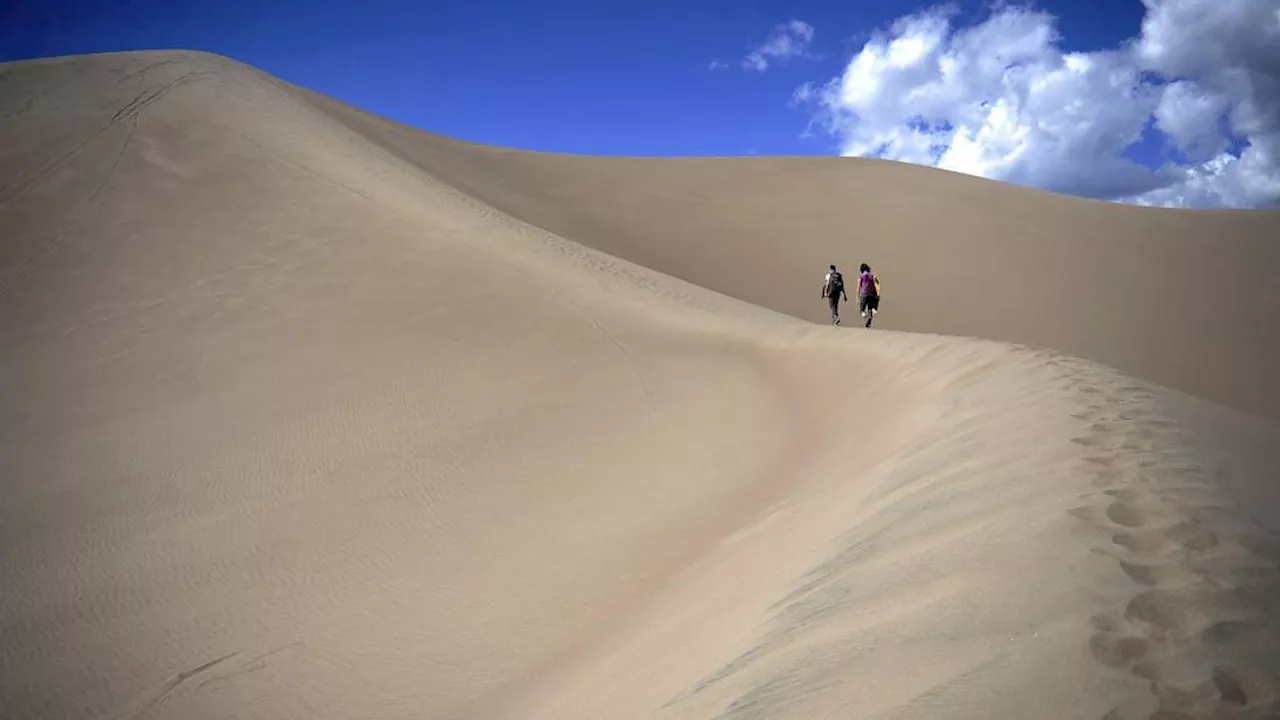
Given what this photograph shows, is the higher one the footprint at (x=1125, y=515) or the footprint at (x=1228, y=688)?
the footprint at (x=1125, y=515)

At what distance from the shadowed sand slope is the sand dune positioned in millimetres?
530

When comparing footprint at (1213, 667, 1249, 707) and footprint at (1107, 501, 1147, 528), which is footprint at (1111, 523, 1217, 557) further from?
footprint at (1213, 667, 1249, 707)

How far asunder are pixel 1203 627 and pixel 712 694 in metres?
1.39

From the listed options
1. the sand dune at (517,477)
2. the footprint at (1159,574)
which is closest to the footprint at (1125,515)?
the sand dune at (517,477)

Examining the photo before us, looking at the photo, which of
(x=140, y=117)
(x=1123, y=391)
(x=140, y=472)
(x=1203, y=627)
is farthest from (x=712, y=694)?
(x=140, y=117)

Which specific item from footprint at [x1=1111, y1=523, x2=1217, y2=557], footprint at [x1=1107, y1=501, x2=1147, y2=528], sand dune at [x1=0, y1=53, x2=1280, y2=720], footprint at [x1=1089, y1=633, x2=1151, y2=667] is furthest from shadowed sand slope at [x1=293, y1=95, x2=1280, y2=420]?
footprint at [x1=1089, y1=633, x2=1151, y2=667]

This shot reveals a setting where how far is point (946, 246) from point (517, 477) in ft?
57.8

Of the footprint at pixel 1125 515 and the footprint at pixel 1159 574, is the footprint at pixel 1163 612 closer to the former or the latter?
the footprint at pixel 1159 574

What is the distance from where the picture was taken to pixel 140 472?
20.4ft

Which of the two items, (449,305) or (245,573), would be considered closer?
(245,573)

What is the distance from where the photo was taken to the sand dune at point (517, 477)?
88.4 inches

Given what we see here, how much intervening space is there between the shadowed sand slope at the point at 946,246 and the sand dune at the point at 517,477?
530 millimetres

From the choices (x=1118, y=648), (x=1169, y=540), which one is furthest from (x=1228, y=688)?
(x=1169, y=540)

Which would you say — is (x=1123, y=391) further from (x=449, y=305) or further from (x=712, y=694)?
(x=449, y=305)
